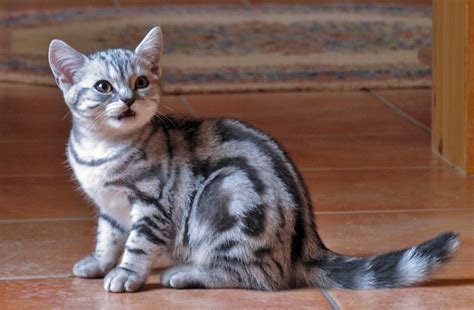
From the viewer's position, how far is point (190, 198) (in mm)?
2303

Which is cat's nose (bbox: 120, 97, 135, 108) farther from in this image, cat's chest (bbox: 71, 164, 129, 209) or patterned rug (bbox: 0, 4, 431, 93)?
patterned rug (bbox: 0, 4, 431, 93)

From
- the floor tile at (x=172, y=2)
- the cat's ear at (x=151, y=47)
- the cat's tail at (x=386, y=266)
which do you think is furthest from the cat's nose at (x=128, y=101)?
the floor tile at (x=172, y=2)

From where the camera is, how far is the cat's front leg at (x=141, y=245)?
2268mm

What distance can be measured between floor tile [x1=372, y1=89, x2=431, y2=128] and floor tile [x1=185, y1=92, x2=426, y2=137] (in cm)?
7

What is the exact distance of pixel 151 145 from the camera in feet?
7.63

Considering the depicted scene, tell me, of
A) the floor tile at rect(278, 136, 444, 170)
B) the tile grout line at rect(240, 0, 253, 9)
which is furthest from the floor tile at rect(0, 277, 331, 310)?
the tile grout line at rect(240, 0, 253, 9)

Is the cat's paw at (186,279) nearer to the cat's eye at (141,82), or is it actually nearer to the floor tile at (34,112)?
the cat's eye at (141,82)

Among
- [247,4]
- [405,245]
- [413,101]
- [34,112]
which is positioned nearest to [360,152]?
[413,101]

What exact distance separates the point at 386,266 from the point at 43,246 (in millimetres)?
847

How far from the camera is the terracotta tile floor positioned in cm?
225

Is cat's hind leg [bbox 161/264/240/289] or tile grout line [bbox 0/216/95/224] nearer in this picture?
cat's hind leg [bbox 161/264/240/289]

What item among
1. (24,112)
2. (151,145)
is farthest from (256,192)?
(24,112)

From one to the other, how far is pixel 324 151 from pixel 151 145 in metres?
1.31

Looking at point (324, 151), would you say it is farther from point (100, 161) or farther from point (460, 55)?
point (100, 161)
